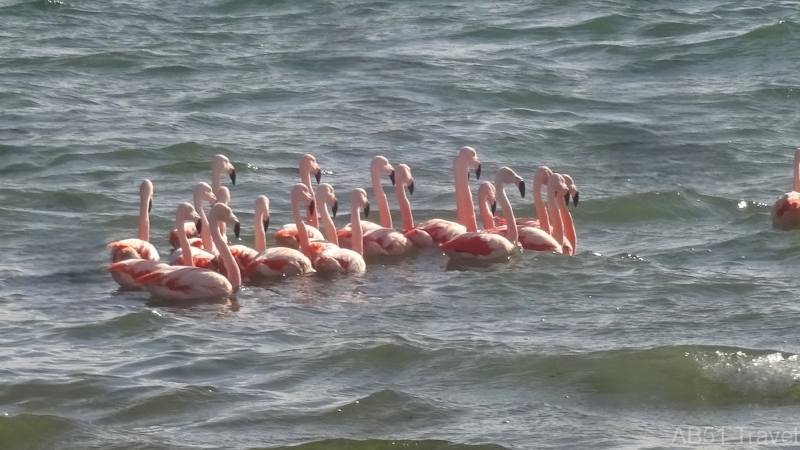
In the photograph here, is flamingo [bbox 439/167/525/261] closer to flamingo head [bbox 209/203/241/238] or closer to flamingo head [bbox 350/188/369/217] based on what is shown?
flamingo head [bbox 350/188/369/217]

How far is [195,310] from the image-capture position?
9703mm

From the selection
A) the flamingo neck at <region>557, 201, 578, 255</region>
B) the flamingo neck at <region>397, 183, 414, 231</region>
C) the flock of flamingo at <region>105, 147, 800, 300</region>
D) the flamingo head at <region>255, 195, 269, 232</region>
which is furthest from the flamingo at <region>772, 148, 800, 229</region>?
the flamingo head at <region>255, 195, 269, 232</region>

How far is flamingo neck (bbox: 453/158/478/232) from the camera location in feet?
38.2

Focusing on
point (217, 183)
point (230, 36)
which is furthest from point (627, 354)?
point (230, 36)

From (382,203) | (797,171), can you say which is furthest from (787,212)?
A: (382,203)

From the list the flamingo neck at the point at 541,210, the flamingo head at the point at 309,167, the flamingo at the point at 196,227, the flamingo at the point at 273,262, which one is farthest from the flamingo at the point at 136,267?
the flamingo neck at the point at 541,210

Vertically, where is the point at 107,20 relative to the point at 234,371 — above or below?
above

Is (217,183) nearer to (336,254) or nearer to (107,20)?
(336,254)

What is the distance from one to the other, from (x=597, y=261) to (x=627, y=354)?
2307mm

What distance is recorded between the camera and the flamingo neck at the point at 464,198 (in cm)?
1166

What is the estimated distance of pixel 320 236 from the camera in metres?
11.2

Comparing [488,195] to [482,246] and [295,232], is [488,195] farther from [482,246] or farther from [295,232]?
[295,232]

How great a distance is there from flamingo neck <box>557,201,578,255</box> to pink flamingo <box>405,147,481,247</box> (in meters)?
0.68

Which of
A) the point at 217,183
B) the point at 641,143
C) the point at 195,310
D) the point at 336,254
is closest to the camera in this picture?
the point at 195,310
